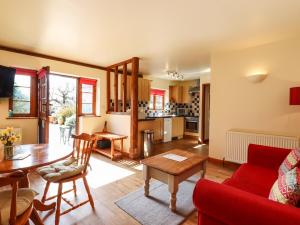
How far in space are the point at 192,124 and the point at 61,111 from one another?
4594mm

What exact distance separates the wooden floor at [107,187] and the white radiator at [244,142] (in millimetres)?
333

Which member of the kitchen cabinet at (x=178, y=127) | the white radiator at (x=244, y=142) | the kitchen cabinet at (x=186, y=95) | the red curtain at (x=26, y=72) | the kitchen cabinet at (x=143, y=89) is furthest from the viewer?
the kitchen cabinet at (x=186, y=95)

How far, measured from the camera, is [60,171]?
73.4 inches

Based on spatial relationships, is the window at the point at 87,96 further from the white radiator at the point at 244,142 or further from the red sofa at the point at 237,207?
the red sofa at the point at 237,207

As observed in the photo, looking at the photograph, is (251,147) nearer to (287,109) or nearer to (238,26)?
(287,109)

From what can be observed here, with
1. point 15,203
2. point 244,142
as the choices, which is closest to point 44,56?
point 15,203

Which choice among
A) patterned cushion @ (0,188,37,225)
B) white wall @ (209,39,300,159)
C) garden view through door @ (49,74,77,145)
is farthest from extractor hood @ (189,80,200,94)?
patterned cushion @ (0,188,37,225)

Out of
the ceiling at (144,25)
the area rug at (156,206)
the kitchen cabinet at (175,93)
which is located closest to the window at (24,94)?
the ceiling at (144,25)

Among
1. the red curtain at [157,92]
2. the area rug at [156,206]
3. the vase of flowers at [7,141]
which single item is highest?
the red curtain at [157,92]

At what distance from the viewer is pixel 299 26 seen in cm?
239

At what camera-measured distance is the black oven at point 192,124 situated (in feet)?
21.1

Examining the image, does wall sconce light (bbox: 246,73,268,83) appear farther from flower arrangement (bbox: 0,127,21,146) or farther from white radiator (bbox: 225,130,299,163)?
flower arrangement (bbox: 0,127,21,146)

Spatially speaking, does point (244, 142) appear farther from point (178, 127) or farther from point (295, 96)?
point (178, 127)

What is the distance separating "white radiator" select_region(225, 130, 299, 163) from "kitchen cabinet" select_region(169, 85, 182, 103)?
3.93 metres
